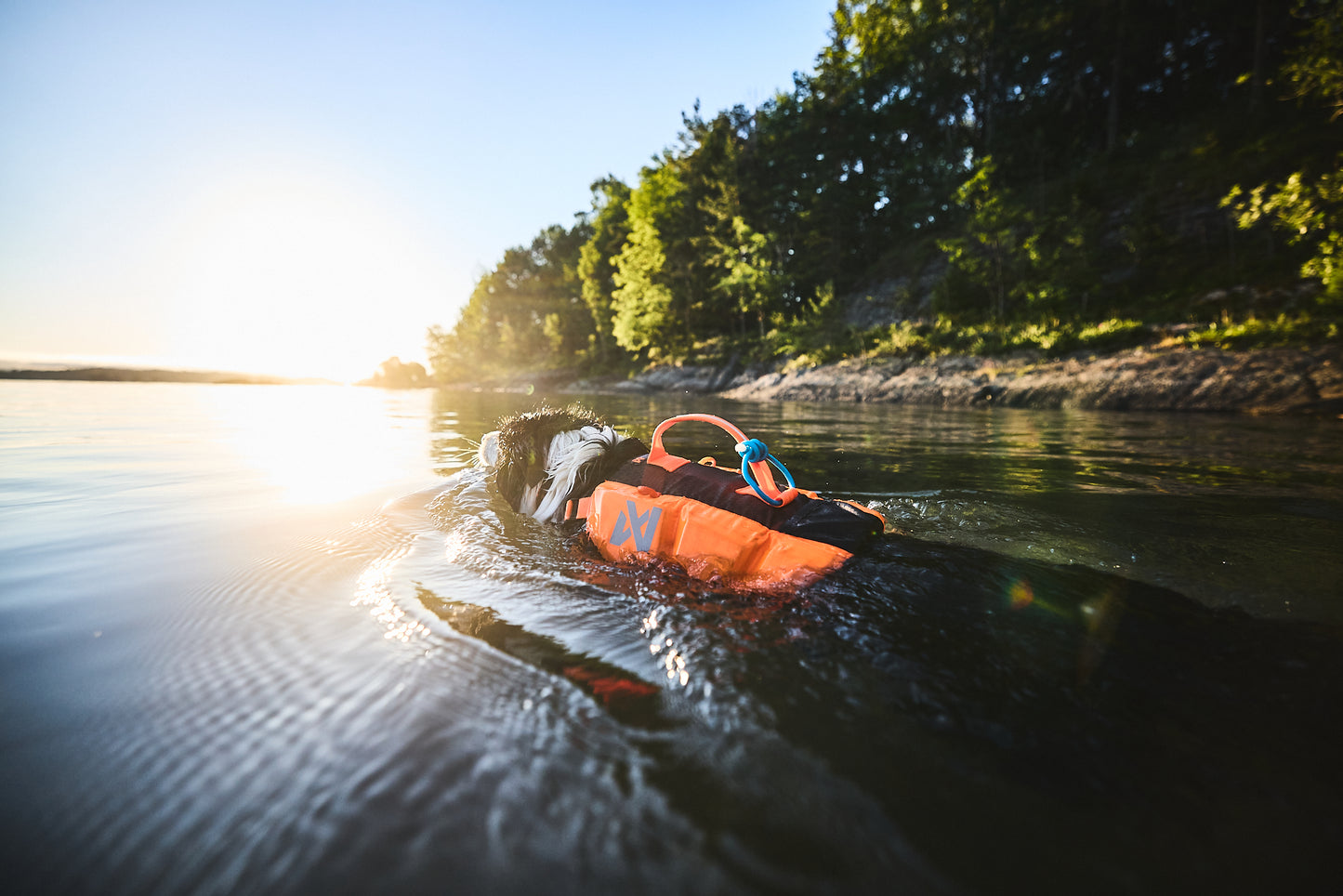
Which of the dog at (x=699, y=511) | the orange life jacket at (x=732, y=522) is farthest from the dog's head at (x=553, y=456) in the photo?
the orange life jacket at (x=732, y=522)

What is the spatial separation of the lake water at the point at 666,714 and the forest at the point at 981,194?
14967 mm

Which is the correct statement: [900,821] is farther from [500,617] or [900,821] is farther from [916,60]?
[916,60]

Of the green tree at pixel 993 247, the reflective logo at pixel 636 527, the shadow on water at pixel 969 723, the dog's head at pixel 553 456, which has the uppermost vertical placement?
the green tree at pixel 993 247

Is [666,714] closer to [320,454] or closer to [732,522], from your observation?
[732,522]

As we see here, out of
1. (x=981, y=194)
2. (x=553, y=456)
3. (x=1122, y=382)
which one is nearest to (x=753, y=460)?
(x=553, y=456)

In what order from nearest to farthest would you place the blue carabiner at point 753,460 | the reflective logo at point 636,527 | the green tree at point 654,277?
the blue carabiner at point 753,460 → the reflective logo at point 636,527 → the green tree at point 654,277

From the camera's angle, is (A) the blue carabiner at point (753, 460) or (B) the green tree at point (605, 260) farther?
(B) the green tree at point (605, 260)

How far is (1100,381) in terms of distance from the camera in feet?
38.1

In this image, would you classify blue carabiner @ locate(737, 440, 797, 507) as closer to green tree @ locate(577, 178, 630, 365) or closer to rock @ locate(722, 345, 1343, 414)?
rock @ locate(722, 345, 1343, 414)

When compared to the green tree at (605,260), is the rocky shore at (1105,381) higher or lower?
lower

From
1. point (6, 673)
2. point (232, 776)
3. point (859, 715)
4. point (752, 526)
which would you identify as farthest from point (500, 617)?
point (6, 673)

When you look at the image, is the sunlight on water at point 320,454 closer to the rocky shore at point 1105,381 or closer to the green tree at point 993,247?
the rocky shore at point 1105,381

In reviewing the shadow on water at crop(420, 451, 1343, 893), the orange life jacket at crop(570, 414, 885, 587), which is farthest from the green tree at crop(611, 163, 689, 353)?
the shadow on water at crop(420, 451, 1343, 893)

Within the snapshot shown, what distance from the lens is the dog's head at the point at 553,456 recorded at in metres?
3.49
